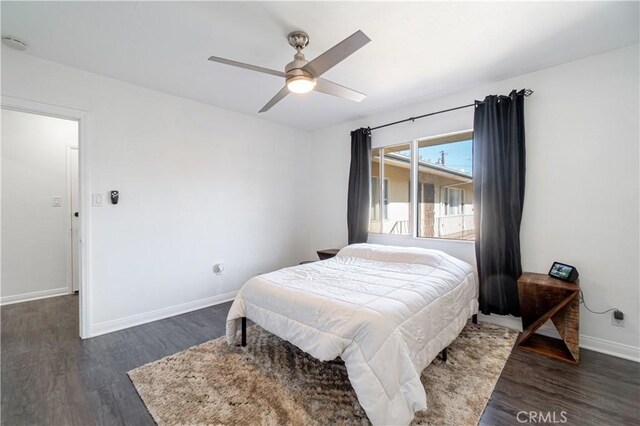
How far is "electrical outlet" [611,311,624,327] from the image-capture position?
7.62ft

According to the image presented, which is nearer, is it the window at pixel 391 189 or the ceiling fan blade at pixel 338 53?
the ceiling fan blade at pixel 338 53

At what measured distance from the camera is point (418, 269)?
2678 millimetres

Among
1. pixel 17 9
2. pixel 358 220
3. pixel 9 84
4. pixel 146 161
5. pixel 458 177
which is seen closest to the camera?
pixel 17 9

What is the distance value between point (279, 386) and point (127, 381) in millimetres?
1127

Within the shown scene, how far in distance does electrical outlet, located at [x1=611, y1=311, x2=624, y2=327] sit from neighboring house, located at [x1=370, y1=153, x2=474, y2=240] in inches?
50.7

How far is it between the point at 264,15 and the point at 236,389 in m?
2.61

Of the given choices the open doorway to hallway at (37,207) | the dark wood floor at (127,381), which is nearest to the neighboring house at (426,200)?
the dark wood floor at (127,381)

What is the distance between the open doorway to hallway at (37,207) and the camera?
3.58 m

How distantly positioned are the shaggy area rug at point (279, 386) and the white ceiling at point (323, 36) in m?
2.60

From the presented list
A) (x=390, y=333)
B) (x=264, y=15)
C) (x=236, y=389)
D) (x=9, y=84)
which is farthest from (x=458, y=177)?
(x=9, y=84)

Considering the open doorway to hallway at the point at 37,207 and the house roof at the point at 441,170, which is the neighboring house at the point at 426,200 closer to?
the house roof at the point at 441,170

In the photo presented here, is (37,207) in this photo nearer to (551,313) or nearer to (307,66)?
(307,66)

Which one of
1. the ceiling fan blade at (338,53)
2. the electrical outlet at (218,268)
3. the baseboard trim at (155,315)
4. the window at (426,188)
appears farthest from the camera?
the electrical outlet at (218,268)

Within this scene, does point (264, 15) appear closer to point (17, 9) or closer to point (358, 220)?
point (17, 9)
